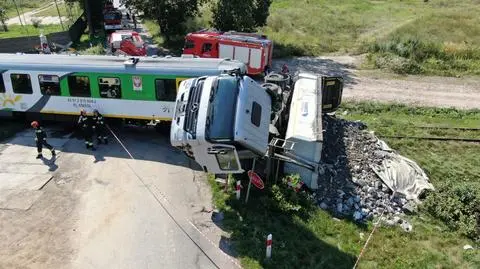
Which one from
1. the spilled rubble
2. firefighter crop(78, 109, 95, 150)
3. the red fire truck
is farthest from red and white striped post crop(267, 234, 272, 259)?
the red fire truck

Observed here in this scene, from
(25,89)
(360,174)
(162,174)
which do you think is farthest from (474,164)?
(25,89)

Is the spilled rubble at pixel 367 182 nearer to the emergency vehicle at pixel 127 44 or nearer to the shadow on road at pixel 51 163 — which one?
the shadow on road at pixel 51 163

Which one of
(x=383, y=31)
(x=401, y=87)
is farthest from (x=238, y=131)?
(x=383, y=31)

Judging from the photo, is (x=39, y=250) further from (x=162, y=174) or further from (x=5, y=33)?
(x=5, y=33)

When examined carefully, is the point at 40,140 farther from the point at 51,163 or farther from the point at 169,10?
the point at 169,10

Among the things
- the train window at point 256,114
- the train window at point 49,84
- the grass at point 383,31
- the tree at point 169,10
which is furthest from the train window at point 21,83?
the grass at point 383,31

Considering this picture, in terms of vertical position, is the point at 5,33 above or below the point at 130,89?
below
